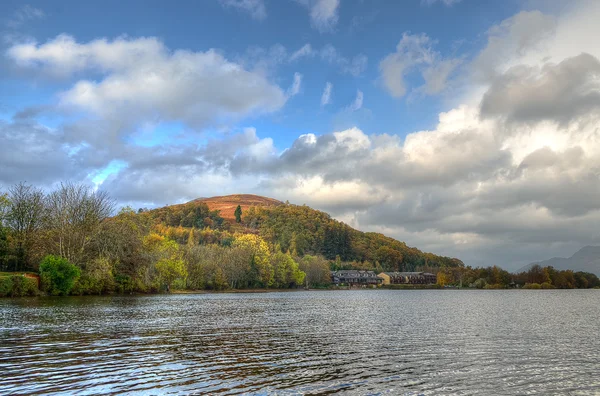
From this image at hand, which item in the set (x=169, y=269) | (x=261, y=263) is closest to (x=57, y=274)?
(x=169, y=269)

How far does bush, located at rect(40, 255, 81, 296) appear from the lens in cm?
8088

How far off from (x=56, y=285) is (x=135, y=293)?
97.3 feet

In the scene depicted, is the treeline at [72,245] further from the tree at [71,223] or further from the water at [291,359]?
the water at [291,359]

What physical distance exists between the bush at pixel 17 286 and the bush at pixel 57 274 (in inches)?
87.9

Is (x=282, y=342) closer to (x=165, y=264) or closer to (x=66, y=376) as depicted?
(x=66, y=376)

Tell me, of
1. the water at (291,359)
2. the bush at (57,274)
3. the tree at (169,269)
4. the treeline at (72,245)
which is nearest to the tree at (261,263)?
the tree at (169,269)

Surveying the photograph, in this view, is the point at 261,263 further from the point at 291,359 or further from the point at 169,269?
the point at 291,359

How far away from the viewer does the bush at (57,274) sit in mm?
80875

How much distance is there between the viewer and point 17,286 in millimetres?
77500

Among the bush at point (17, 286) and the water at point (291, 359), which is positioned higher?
the bush at point (17, 286)

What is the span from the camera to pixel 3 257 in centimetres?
9194

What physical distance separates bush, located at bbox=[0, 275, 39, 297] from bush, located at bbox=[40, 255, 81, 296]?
7.33ft

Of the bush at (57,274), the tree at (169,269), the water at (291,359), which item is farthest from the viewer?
the tree at (169,269)

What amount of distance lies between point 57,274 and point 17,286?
6.57 meters
